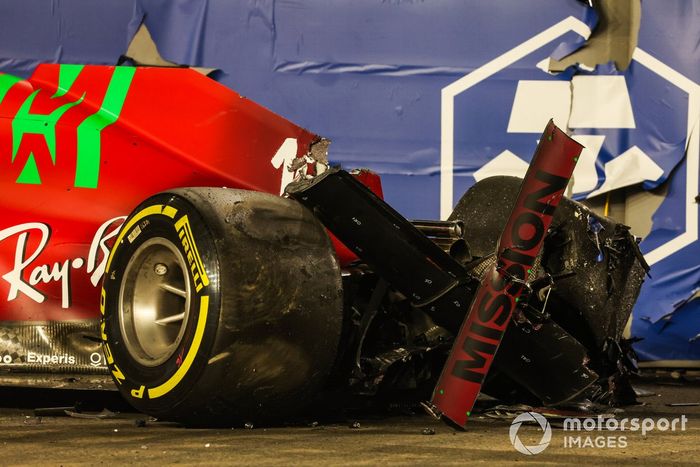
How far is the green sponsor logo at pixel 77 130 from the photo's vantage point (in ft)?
15.2

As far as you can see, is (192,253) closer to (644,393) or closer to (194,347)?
(194,347)

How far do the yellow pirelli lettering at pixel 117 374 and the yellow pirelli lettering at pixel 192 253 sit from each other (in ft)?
1.76

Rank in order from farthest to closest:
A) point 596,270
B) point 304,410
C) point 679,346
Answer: point 679,346
point 596,270
point 304,410

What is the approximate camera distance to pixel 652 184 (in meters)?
7.47

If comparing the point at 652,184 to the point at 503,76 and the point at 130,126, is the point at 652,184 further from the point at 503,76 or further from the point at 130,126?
the point at 130,126

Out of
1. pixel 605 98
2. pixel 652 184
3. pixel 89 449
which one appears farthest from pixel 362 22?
pixel 89 449

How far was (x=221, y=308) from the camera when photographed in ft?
12.2

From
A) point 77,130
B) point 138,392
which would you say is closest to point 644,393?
point 138,392

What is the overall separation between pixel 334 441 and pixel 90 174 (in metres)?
1.57

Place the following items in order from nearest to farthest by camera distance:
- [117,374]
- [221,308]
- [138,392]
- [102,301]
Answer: [221,308] < [138,392] < [117,374] < [102,301]

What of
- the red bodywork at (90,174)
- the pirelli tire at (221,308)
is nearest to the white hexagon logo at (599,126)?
the red bodywork at (90,174)

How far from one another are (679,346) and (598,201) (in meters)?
1.08

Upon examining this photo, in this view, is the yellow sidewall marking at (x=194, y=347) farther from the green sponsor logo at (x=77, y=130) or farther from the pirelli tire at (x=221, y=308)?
the green sponsor logo at (x=77, y=130)

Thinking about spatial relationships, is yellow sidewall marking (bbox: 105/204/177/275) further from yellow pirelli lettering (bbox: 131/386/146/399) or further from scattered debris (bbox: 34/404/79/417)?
scattered debris (bbox: 34/404/79/417)
